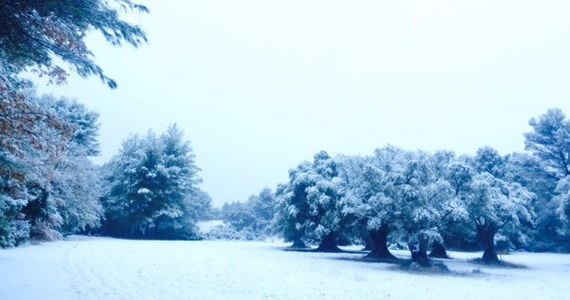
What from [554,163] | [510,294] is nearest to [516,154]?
[554,163]

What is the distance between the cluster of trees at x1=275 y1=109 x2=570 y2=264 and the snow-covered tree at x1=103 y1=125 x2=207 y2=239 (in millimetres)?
15814

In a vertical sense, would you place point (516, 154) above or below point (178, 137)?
below

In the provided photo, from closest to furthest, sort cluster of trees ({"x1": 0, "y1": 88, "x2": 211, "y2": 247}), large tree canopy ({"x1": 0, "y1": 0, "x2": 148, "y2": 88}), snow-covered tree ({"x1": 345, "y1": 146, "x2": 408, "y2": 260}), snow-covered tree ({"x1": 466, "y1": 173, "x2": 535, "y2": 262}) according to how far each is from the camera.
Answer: large tree canopy ({"x1": 0, "y1": 0, "x2": 148, "y2": 88}), snow-covered tree ({"x1": 345, "y1": 146, "x2": 408, "y2": 260}), snow-covered tree ({"x1": 466, "y1": 173, "x2": 535, "y2": 262}), cluster of trees ({"x1": 0, "y1": 88, "x2": 211, "y2": 247})

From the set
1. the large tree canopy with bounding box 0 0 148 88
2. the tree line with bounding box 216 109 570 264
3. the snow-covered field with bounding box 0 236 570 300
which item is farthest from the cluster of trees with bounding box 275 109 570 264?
the large tree canopy with bounding box 0 0 148 88

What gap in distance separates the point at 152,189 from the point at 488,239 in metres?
39.1

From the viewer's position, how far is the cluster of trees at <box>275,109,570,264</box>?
2191cm

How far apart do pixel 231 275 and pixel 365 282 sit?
519cm

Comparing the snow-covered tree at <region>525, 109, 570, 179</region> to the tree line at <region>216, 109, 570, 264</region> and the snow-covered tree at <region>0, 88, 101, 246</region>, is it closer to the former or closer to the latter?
the tree line at <region>216, 109, 570, 264</region>

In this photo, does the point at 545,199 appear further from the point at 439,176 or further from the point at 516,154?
the point at 439,176

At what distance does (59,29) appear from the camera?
25.7ft

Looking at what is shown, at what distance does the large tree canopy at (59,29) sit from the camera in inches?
264

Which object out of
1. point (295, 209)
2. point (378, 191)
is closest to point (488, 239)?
point (378, 191)

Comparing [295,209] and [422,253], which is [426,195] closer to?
[422,253]

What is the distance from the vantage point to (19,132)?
8938 mm
